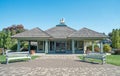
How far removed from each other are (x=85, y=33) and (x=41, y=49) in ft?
32.1

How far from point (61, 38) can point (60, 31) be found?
A: 4.00 meters

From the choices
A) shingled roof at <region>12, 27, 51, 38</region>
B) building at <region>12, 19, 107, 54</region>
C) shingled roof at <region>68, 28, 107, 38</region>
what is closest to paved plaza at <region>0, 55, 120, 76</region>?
shingled roof at <region>68, 28, 107, 38</region>

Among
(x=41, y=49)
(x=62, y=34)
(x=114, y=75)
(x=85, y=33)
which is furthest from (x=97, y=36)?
(x=114, y=75)

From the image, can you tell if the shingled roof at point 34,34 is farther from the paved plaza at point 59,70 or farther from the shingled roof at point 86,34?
the paved plaza at point 59,70

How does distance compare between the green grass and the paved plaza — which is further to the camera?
the green grass

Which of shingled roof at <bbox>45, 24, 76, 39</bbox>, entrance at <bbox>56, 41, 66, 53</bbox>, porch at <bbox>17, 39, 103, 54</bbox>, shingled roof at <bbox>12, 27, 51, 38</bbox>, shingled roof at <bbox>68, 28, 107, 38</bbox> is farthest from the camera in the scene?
entrance at <bbox>56, 41, 66, 53</bbox>

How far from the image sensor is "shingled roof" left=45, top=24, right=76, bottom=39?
113ft

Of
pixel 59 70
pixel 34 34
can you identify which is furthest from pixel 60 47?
pixel 59 70

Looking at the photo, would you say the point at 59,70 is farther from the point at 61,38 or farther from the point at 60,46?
the point at 60,46

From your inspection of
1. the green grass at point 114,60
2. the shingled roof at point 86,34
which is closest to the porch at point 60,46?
the shingled roof at point 86,34

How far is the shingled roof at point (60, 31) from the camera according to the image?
34438mm

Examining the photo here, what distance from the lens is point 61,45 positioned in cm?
3556

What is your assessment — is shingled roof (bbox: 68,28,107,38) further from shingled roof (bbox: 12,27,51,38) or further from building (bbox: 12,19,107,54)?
shingled roof (bbox: 12,27,51,38)

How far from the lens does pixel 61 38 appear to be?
110 feet
